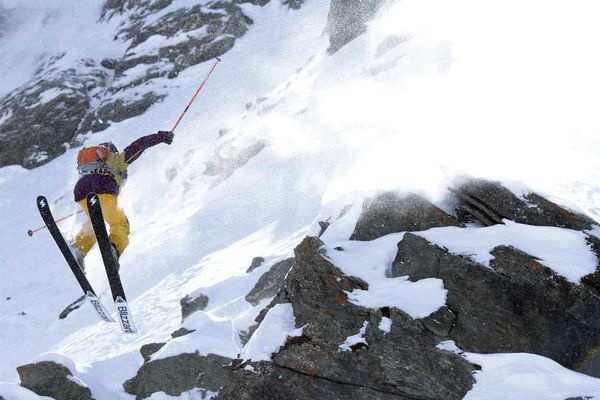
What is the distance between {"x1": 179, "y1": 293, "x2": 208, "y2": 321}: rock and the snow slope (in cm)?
41

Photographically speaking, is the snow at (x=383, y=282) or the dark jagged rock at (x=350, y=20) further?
the dark jagged rock at (x=350, y=20)

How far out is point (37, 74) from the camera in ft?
157

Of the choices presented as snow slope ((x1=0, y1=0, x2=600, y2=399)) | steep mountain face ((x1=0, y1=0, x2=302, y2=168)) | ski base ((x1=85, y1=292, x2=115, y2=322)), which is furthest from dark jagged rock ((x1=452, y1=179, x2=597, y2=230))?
steep mountain face ((x1=0, y1=0, x2=302, y2=168))

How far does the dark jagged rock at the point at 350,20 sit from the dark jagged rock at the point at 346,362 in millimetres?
24079

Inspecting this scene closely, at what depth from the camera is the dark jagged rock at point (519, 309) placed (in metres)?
6.04

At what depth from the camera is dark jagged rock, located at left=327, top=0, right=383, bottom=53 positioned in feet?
96.3

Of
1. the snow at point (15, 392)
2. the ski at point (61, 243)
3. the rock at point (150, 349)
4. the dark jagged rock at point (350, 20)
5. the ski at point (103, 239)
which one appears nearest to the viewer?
the ski at point (103, 239)

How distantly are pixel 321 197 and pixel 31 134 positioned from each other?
98.0ft

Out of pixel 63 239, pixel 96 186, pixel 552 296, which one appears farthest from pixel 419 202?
pixel 63 239

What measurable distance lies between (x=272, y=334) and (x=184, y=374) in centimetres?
330

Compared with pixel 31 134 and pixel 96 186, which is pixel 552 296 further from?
pixel 31 134

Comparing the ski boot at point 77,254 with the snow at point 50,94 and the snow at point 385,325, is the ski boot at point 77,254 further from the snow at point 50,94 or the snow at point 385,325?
the snow at point 50,94

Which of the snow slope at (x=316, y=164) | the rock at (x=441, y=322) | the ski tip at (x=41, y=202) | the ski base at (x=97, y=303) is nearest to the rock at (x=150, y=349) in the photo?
the snow slope at (x=316, y=164)

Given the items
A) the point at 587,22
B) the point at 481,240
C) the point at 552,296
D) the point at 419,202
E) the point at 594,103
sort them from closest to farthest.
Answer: the point at 552,296
the point at 481,240
the point at 419,202
the point at 594,103
the point at 587,22
